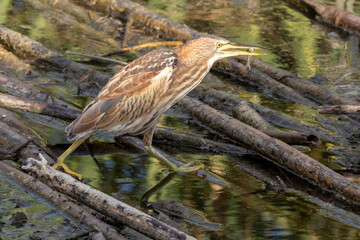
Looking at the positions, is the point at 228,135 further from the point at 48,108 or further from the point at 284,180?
the point at 48,108

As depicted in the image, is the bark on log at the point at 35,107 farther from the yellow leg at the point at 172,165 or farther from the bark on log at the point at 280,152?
the bark on log at the point at 280,152

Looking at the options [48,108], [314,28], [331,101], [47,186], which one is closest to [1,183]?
[47,186]

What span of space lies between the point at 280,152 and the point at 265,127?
0.59m

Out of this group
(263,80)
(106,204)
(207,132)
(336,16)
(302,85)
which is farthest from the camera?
(336,16)

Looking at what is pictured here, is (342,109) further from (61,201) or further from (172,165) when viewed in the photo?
(61,201)

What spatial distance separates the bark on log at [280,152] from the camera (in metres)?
4.84

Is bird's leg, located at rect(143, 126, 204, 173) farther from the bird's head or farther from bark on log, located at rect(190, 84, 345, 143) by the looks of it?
bark on log, located at rect(190, 84, 345, 143)

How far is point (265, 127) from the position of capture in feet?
19.1

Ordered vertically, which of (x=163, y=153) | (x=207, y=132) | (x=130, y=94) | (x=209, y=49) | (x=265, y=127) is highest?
(x=209, y=49)

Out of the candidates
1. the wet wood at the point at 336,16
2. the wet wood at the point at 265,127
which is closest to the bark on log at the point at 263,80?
the wet wood at the point at 265,127

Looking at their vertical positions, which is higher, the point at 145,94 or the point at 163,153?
the point at 145,94

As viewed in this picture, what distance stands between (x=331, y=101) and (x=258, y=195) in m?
2.25

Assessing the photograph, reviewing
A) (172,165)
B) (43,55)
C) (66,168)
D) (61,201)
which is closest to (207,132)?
(172,165)

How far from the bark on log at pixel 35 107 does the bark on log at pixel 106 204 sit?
1.45 metres
